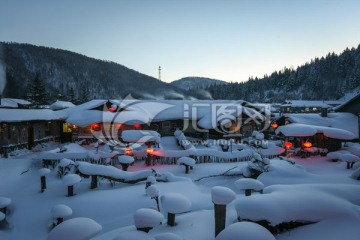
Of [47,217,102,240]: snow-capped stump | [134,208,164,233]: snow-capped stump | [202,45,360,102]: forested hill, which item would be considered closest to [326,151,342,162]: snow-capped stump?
[134,208,164,233]: snow-capped stump

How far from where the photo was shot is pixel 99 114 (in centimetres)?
2775

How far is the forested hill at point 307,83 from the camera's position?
119738mm

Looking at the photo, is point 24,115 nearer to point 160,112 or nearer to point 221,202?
point 160,112

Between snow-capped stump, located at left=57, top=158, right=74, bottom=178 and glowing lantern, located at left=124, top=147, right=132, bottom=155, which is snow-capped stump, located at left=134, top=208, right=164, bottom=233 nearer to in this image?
snow-capped stump, located at left=57, top=158, right=74, bottom=178

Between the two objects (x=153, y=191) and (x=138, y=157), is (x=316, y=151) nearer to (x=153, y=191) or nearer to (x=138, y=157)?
(x=138, y=157)

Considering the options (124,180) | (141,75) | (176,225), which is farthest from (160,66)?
(176,225)

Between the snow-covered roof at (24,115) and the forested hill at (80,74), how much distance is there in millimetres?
84526

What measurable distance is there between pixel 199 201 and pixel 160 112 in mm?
21744

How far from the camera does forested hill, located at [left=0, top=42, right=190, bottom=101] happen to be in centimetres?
11612

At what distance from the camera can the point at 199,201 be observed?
10.2 meters

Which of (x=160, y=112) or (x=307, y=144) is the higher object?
(x=160, y=112)

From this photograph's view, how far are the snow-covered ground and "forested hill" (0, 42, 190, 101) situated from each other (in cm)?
9827

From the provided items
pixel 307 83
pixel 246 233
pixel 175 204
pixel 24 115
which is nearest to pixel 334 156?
pixel 175 204

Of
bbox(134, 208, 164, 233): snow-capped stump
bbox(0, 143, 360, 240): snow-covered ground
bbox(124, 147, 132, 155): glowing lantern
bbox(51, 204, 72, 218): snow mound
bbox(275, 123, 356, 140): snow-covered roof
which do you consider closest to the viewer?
bbox(134, 208, 164, 233): snow-capped stump
